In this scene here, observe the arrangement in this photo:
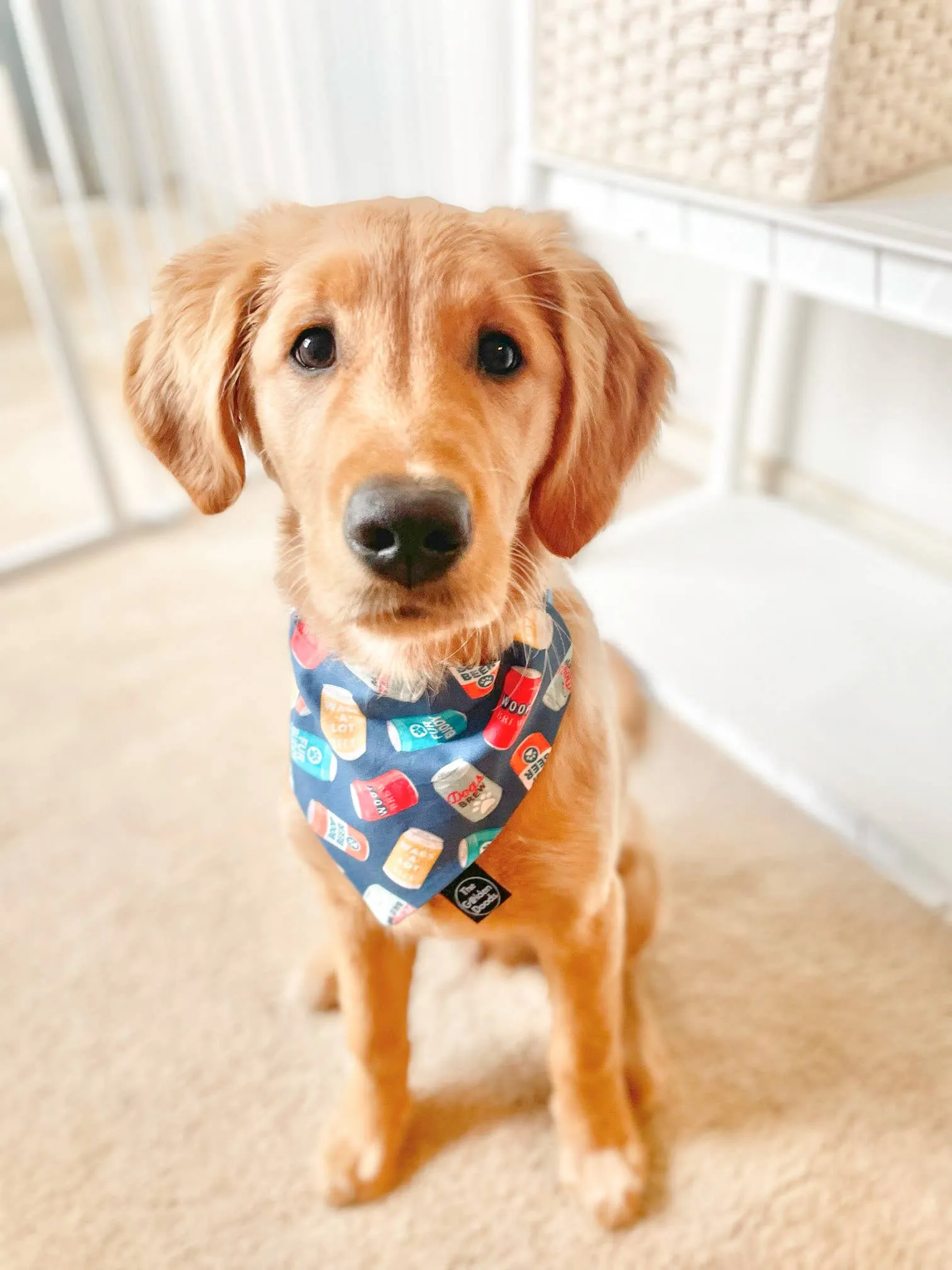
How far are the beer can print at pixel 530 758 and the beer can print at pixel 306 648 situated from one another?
0.70 ft

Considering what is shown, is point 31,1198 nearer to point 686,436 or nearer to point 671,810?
point 671,810

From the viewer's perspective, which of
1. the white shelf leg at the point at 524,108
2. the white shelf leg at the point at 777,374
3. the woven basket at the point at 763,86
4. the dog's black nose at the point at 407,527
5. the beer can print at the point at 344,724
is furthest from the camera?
the white shelf leg at the point at 777,374

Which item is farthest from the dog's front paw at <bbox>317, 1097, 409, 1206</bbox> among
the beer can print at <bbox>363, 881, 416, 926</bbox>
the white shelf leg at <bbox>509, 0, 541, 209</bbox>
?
the white shelf leg at <bbox>509, 0, 541, 209</bbox>

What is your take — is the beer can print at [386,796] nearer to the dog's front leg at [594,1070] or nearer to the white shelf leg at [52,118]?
the dog's front leg at [594,1070]

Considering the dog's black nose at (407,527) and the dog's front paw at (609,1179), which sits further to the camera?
the dog's front paw at (609,1179)

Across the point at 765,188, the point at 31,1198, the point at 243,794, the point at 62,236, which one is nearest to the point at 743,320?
the point at 765,188

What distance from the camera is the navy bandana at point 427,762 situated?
87 cm

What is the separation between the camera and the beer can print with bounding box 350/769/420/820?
34.8 inches

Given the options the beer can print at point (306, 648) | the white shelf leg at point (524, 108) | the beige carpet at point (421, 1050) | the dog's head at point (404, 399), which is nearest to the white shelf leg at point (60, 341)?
the beige carpet at point (421, 1050)

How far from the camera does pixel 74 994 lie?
1303 millimetres

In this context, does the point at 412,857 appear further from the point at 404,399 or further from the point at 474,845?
the point at 404,399

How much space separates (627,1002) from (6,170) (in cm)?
185

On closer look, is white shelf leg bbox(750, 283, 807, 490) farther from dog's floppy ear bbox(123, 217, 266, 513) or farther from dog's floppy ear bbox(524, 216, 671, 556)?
dog's floppy ear bbox(123, 217, 266, 513)

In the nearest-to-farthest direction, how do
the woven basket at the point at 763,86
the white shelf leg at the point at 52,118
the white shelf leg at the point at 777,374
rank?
the woven basket at the point at 763,86 → the white shelf leg at the point at 52,118 → the white shelf leg at the point at 777,374
